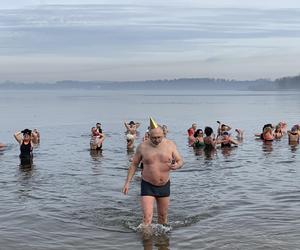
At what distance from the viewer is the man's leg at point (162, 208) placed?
998 cm

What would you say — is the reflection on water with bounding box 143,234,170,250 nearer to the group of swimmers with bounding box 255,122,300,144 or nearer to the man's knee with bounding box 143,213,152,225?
the man's knee with bounding box 143,213,152,225

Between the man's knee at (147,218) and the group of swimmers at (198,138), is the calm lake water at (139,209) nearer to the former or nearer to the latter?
the man's knee at (147,218)

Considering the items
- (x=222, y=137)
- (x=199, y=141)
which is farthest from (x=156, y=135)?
(x=222, y=137)

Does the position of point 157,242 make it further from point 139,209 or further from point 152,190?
point 139,209

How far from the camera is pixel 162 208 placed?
10.1 meters

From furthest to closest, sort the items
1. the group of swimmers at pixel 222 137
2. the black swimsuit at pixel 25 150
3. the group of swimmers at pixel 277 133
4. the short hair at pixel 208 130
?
the group of swimmers at pixel 277 133 → the group of swimmers at pixel 222 137 → the short hair at pixel 208 130 → the black swimsuit at pixel 25 150

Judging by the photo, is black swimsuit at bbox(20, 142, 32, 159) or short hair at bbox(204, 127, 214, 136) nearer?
black swimsuit at bbox(20, 142, 32, 159)

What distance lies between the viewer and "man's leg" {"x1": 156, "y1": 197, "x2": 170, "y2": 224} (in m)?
9.98

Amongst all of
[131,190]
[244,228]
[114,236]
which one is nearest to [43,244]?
[114,236]

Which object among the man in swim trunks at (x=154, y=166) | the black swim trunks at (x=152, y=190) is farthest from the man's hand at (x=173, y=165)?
the black swim trunks at (x=152, y=190)

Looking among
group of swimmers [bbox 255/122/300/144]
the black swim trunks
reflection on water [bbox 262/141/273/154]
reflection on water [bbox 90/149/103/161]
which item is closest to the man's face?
the black swim trunks

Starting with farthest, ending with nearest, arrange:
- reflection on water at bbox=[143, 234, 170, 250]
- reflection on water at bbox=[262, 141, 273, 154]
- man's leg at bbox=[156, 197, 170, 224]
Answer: reflection on water at bbox=[262, 141, 273, 154] → man's leg at bbox=[156, 197, 170, 224] → reflection on water at bbox=[143, 234, 170, 250]

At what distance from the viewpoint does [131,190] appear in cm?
1452

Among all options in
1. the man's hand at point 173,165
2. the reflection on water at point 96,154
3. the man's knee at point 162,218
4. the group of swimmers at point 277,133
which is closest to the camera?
the man's hand at point 173,165
